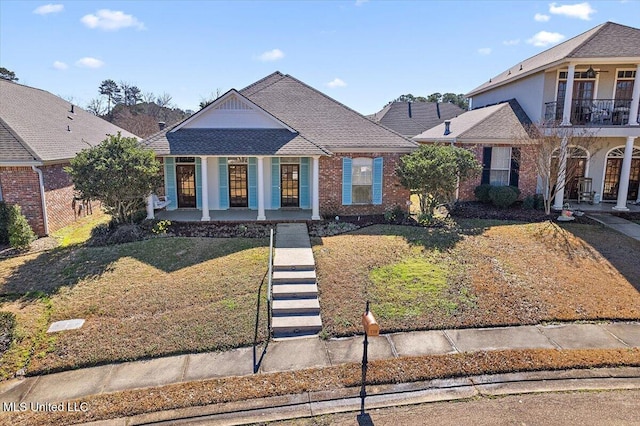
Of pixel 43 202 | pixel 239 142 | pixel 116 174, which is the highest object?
pixel 239 142

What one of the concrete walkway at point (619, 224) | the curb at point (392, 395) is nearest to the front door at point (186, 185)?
the curb at point (392, 395)

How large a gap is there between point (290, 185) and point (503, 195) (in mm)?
8808

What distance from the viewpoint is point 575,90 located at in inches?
700

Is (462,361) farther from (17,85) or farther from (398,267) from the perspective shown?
(17,85)

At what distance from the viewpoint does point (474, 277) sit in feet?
32.9

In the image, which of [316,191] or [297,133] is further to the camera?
[297,133]

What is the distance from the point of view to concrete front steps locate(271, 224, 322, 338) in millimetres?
8125

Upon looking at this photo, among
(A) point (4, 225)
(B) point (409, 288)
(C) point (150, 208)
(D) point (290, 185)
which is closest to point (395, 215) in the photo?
(D) point (290, 185)

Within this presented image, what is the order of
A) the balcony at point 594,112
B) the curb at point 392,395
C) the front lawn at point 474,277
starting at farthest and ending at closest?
the balcony at point 594,112 → the front lawn at point 474,277 → the curb at point 392,395

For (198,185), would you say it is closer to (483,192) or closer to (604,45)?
(483,192)

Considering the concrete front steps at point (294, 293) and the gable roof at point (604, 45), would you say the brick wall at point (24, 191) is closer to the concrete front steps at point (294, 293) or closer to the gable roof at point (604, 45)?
the concrete front steps at point (294, 293)

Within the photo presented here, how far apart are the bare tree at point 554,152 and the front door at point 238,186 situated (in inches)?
459

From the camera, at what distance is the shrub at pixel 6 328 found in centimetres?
Result: 748

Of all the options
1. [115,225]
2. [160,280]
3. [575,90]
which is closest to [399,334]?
[160,280]
